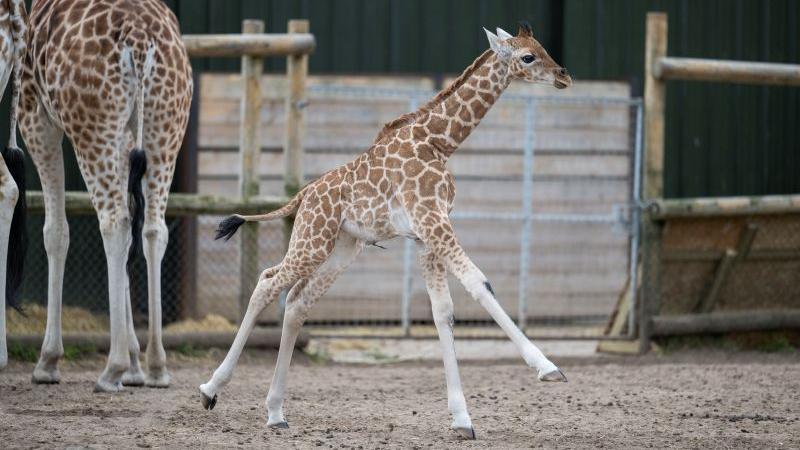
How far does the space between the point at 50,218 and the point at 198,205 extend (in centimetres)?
181

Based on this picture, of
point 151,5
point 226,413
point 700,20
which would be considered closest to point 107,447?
point 226,413

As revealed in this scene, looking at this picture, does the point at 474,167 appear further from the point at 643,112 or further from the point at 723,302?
the point at 723,302

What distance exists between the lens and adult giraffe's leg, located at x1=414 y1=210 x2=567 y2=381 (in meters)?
5.21

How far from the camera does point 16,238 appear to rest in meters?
6.91

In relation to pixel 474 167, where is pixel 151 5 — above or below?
above

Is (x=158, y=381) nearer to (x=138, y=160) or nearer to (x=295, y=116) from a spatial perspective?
(x=138, y=160)

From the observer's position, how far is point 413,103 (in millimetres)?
10250

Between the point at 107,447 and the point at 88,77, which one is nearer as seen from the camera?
the point at 107,447

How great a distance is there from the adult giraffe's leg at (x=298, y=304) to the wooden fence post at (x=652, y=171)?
165 inches

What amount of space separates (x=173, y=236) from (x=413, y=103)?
2337mm

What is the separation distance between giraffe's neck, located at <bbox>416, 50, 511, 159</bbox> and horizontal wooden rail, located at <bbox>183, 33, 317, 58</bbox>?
3.23 m

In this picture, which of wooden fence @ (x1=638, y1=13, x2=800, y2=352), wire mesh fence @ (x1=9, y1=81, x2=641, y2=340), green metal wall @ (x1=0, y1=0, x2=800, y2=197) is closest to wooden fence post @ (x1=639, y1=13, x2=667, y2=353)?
wooden fence @ (x1=638, y1=13, x2=800, y2=352)

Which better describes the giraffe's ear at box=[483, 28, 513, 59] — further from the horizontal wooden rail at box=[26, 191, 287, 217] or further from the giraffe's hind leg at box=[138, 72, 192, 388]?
the horizontal wooden rail at box=[26, 191, 287, 217]

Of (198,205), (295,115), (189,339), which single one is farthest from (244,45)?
(189,339)
